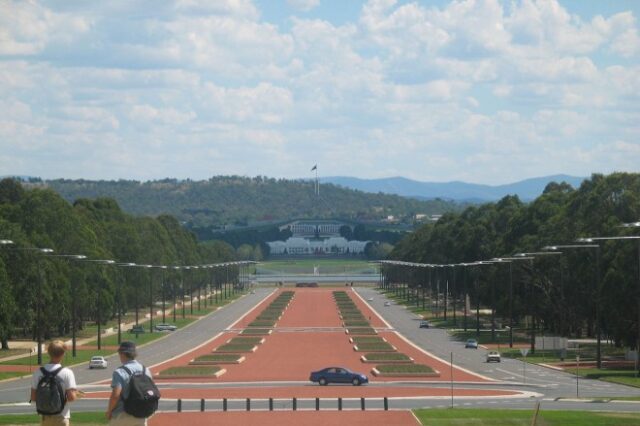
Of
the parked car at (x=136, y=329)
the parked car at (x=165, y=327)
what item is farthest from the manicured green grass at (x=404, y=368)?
the parked car at (x=165, y=327)

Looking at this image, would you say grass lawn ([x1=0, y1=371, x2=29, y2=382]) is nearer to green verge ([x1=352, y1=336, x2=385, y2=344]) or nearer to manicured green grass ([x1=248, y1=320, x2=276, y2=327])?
green verge ([x1=352, y1=336, x2=385, y2=344])

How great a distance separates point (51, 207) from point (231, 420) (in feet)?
265

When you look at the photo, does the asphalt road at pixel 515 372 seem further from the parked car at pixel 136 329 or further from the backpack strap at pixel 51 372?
the backpack strap at pixel 51 372

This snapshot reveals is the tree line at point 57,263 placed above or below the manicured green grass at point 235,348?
above

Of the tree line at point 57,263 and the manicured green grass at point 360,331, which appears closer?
the tree line at point 57,263

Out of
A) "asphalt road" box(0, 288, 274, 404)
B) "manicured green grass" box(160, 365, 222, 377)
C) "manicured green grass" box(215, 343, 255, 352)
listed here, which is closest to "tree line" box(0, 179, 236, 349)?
"asphalt road" box(0, 288, 274, 404)

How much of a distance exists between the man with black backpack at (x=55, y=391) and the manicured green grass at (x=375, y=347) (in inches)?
3366

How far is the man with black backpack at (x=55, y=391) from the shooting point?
1867cm

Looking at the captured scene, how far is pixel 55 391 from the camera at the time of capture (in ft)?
61.6

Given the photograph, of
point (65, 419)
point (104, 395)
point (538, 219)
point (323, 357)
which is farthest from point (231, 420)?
point (538, 219)

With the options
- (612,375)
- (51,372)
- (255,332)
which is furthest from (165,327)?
(51,372)

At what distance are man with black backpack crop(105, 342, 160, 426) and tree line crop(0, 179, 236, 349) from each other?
76.0 m

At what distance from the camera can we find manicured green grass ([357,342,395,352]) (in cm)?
10444

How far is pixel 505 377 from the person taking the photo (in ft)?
258
